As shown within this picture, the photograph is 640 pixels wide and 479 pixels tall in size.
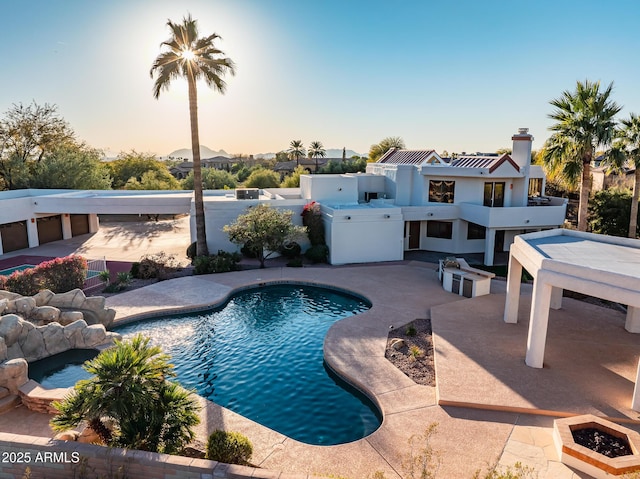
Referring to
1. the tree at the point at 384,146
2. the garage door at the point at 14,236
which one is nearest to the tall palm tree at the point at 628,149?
the garage door at the point at 14,236

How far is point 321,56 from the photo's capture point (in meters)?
28.3

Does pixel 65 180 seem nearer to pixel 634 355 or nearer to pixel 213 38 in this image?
pixel 213 38

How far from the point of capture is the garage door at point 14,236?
2856cm

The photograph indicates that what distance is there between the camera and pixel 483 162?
90.5ft

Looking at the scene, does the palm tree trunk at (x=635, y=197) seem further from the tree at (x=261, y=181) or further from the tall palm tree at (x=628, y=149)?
the tree at (x=261, y=181)

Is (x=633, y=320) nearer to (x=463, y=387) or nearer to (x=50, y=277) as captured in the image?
(x=463, y=387)

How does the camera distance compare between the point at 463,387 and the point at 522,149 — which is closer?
the point at 463,387

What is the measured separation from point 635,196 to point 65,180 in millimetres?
44475

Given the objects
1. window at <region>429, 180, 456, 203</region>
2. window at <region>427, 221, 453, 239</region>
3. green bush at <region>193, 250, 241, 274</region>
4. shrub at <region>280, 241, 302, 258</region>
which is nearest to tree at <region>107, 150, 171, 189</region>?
shrub at <region>280, 241, 302, 258</region>

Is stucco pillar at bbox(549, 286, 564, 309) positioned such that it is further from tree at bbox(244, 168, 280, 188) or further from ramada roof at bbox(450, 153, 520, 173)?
tree at bbox(244, 168, 280, 188)

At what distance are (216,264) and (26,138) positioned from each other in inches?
1277

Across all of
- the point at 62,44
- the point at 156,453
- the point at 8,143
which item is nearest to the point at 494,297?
the point at 156,453

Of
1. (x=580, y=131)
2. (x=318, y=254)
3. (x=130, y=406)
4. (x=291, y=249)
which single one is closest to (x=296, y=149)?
(x=291, y=249)

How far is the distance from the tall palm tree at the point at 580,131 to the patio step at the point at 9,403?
2367cm
